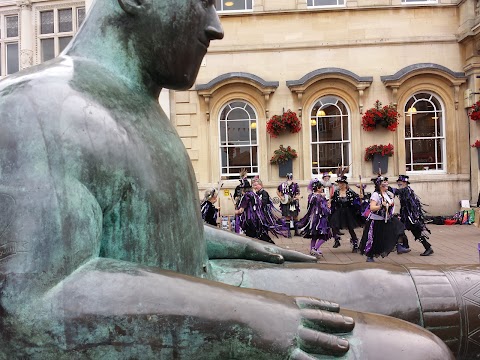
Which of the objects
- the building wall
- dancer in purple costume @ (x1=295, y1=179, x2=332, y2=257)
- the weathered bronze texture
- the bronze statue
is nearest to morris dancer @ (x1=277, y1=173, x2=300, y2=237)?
the building wall

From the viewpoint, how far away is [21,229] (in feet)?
2.91

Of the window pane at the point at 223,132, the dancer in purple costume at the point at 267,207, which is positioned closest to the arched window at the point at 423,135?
the dancer in purple costume at the point at 267,207

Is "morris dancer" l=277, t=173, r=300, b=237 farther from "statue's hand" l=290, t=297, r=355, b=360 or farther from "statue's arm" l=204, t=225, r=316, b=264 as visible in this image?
"statue's hand" l=290, t=297, r=355, b=360

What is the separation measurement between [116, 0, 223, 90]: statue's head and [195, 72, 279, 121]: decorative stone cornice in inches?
549

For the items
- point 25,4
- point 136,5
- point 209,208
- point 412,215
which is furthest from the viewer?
point 25,4

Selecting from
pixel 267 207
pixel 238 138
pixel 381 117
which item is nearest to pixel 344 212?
pixel 267 207

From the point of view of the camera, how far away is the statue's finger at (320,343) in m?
0.95

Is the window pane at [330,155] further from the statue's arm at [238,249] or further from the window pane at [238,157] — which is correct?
the statue's arm at [238,249]

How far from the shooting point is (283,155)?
14797 millimetres

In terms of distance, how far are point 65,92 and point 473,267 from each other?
1.24 metres

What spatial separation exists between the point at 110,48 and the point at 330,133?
14.6 meters

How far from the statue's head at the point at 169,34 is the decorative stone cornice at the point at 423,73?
14605mm

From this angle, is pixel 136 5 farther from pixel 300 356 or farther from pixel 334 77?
pixel 334 77

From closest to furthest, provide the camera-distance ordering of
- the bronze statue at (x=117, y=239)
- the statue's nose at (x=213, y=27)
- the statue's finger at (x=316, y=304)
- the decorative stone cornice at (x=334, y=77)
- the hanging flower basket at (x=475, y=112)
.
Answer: the bronze statue at (x=117, y=239) → the statue's finger at (x=316, y=304) → the statue's nose at (x=213, y=27) → the hanging flower basket at (x=475, y=112) → the decorative stone cornice at (x=334, y=77)
